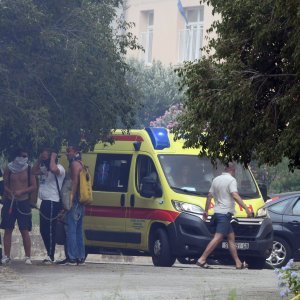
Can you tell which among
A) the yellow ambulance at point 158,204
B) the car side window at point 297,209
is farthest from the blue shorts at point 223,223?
the car side window at point 297,209

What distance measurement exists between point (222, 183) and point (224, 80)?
647 cm

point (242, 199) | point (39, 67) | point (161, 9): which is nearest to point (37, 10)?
point (39, 67)

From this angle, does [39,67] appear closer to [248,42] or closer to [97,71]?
[97,71]

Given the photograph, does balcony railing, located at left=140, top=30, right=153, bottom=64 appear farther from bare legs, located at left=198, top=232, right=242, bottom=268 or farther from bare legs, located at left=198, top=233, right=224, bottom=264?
bare legs, located at left=198, top=233, right=224, bottom=264

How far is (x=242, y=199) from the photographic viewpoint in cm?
1966

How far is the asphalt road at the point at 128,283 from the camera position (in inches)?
540

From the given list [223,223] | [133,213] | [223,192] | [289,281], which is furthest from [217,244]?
[289,281]

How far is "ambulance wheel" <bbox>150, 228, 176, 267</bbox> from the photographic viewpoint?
62.9 ft

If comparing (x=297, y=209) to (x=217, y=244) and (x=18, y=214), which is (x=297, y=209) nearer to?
(x=217, y=244)

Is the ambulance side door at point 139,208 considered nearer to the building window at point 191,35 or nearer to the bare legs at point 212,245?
the bare legs at point 212,245

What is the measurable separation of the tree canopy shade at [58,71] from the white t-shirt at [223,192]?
1.99 metres

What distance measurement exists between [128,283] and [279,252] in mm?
7126

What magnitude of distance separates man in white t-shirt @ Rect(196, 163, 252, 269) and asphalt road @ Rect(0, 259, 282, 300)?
1.65 ft

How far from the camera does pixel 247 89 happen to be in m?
11.8
